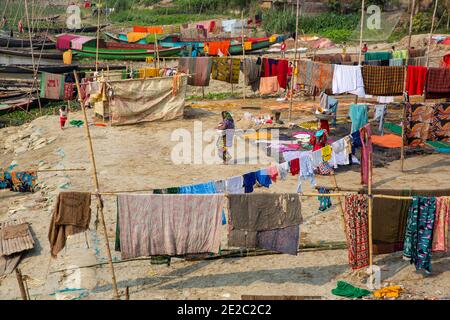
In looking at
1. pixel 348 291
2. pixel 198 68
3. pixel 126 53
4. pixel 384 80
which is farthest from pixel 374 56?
pixel 348 291

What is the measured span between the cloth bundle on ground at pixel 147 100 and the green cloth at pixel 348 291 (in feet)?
37.5

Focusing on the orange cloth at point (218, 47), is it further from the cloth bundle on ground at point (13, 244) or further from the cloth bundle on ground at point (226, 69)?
the cloth bundle on ground at point (13, 244)

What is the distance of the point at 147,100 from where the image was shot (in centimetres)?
1841

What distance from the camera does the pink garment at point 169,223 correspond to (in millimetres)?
7996

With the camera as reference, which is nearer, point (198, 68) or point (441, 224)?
point (441, 224)

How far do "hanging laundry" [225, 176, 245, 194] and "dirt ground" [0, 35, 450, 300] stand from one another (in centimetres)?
125

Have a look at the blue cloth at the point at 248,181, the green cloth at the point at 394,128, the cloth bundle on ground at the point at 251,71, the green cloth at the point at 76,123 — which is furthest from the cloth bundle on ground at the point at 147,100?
the blue cloth at the point at 248,181

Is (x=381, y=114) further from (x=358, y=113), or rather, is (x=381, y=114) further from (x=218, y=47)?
(x=218, y=47)

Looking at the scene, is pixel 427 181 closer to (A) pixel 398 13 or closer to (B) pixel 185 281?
(B) pixel 185 281

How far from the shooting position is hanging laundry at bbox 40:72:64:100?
21172mm

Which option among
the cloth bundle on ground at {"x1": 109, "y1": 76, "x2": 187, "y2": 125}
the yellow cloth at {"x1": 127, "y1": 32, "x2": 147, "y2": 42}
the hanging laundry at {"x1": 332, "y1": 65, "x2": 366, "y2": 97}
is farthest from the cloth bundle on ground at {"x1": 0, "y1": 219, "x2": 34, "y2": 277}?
the yellow cloth at {"x1": 127, "y1": 32, "x2": 147, "y2": 42}

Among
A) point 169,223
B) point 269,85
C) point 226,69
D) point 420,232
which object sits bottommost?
point 420,232

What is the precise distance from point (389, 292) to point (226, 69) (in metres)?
14.9

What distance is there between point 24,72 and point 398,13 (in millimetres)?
24609
